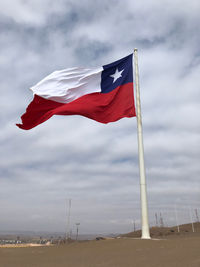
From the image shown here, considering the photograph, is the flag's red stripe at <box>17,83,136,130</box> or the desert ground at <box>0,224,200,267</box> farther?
the flag's red stripe at <box>17,83,136,130</box>

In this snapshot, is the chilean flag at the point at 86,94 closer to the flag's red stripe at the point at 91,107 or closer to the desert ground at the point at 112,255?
the flag's red stripe at the point at 91,107

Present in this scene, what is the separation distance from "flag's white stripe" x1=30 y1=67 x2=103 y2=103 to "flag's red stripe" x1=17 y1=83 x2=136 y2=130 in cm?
36

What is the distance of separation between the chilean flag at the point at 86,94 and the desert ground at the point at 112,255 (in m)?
6.06

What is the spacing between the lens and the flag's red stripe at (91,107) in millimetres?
12663

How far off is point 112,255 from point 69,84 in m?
9.79

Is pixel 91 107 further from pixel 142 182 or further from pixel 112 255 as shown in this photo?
pixel 112 255

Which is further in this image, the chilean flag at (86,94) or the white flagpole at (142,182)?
the chilean flag at (86,94)

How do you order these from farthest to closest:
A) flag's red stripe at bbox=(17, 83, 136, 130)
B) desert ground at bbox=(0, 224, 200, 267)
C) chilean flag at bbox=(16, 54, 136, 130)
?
chilean flag at bbox=(16, 54, 136, 130)
flag's red stripe at bbox=(17, 83, 136, 130)
desert ground at bbox=(0, 224, 200, 267)

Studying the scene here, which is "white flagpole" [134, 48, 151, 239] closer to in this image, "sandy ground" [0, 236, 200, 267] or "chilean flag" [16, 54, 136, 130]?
"chilean flag" [16, 54, 136, 130]

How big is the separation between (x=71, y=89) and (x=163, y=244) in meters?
9.40

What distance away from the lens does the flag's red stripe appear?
12663 mm

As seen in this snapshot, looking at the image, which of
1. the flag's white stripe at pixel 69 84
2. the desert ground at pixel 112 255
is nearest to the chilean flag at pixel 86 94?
the flag's white stripe at pixel 69 84

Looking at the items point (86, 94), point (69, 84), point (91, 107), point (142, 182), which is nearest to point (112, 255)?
point (142, 182)

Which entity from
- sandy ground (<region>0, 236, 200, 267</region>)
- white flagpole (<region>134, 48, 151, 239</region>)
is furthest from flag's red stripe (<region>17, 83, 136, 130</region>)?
sandy ground (<region>0, 236, 200, 267</region>)
